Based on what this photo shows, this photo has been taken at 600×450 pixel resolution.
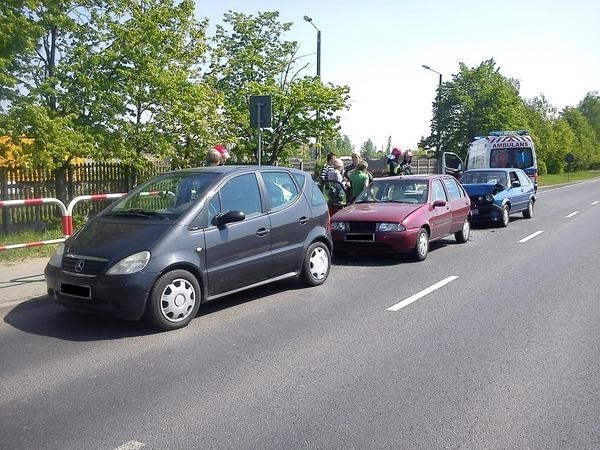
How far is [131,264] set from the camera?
5992 millimetres

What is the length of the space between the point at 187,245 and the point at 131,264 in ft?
2.07

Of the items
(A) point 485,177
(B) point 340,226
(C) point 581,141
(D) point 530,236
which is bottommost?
(D) point 530,236

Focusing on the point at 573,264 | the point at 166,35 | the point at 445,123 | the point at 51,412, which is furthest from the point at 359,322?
the point at 445,123

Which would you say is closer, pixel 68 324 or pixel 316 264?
pixel 68 324

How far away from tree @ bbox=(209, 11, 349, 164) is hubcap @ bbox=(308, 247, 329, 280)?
1167 centimetres

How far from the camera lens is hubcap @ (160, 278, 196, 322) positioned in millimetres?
6180

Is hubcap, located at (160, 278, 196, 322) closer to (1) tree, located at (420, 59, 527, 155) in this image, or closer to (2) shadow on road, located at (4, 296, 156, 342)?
(2) shadow on road, located at (4, 296, 156, 342)

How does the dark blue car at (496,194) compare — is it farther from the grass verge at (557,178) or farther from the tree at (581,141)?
the tree at (581,141)

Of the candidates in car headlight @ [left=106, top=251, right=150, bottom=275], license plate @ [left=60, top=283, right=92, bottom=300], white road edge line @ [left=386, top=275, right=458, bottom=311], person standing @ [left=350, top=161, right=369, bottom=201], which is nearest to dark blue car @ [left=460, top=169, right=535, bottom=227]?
person standing @ [left=350, top=161, right=369, bottom=201]

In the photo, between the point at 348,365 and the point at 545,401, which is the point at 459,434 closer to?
the point at 545,401

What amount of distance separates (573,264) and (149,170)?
35.2ft

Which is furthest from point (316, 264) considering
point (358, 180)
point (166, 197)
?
point (358, 180)

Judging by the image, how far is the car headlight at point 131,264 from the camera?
5.95 meters

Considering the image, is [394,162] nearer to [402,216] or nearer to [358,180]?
[358,180]
